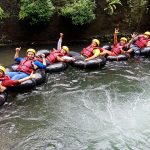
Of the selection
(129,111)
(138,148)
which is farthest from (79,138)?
(129,111)

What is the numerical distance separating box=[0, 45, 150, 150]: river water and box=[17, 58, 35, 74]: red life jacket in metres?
0.63

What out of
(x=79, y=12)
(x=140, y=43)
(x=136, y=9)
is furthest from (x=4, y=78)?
A: (x=136, y=9)

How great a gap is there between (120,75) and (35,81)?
315cm

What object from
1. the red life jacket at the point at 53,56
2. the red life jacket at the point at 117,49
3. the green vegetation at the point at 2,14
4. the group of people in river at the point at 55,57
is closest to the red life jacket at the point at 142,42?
the group of people in river at the point at 55,57

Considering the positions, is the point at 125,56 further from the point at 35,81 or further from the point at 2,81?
the point at 2,81

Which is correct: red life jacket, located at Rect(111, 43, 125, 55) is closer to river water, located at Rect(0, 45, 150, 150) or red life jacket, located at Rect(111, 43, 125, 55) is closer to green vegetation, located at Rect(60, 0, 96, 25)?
river water, located at Rect(0, 45, 150, 150)

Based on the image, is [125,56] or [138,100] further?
[125,56]

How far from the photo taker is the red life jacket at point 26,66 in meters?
11.1

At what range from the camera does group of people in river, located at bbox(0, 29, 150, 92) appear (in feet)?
34.0

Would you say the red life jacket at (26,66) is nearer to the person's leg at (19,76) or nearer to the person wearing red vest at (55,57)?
the person's leg at (19,76)

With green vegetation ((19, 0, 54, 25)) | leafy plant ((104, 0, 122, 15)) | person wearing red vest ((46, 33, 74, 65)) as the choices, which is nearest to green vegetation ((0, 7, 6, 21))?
green vegetation ((19, 0, 54, 25))

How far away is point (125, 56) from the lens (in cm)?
1375

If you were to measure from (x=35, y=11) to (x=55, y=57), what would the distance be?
91.8 inches

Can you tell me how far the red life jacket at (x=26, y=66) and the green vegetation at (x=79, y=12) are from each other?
3830 millimetres
